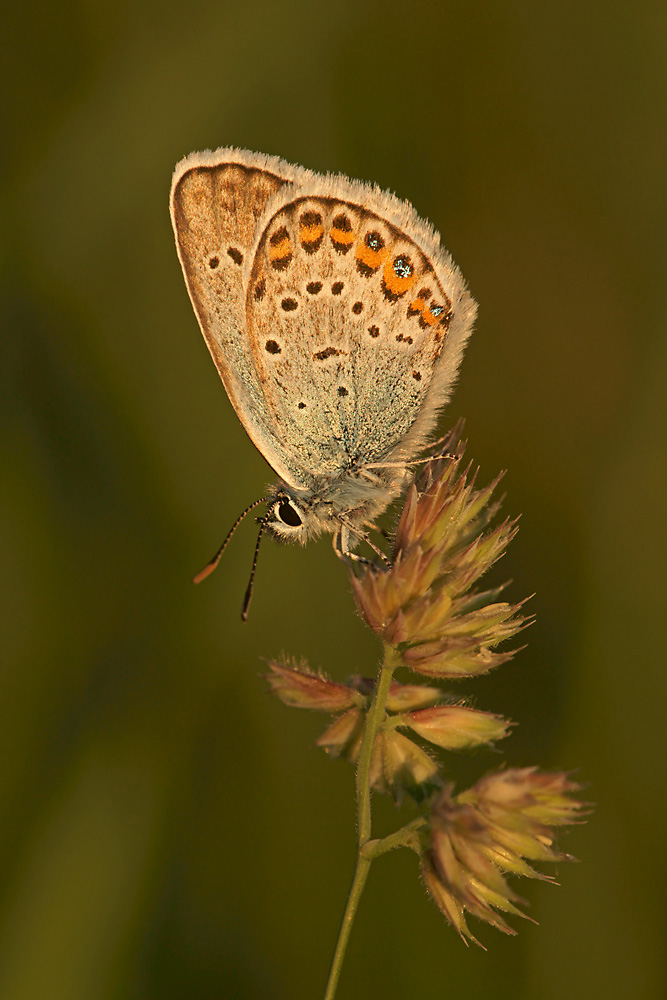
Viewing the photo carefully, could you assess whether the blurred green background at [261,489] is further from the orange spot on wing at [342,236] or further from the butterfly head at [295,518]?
the orange spot on wing at [342,236]

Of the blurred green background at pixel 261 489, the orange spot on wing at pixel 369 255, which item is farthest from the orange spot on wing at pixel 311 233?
the blurred green background at pixel 261 489

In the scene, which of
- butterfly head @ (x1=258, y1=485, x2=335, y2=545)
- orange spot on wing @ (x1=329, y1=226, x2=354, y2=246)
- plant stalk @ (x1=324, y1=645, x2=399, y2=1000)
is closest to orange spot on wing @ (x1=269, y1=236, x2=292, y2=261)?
orange spot on wing @ (x1=329, y1=226, x2=354, y2=246)

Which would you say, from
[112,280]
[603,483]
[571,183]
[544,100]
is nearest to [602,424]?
[603,483]

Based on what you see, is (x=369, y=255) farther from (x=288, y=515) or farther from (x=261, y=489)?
(x=261, y=489)

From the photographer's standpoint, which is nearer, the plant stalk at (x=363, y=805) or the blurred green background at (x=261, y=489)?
the plant stalk at (x=363, y=805)

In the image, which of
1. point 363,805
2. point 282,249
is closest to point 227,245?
point 282,249

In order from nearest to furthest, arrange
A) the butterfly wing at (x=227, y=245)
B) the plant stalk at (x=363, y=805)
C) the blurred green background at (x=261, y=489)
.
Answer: the plant stalk at (x=363, y=805), the butterfly wing at (x=227, y=245), the blurred green background at (x=261, y=489)

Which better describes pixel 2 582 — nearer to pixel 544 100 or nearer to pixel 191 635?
pixel 191 635
